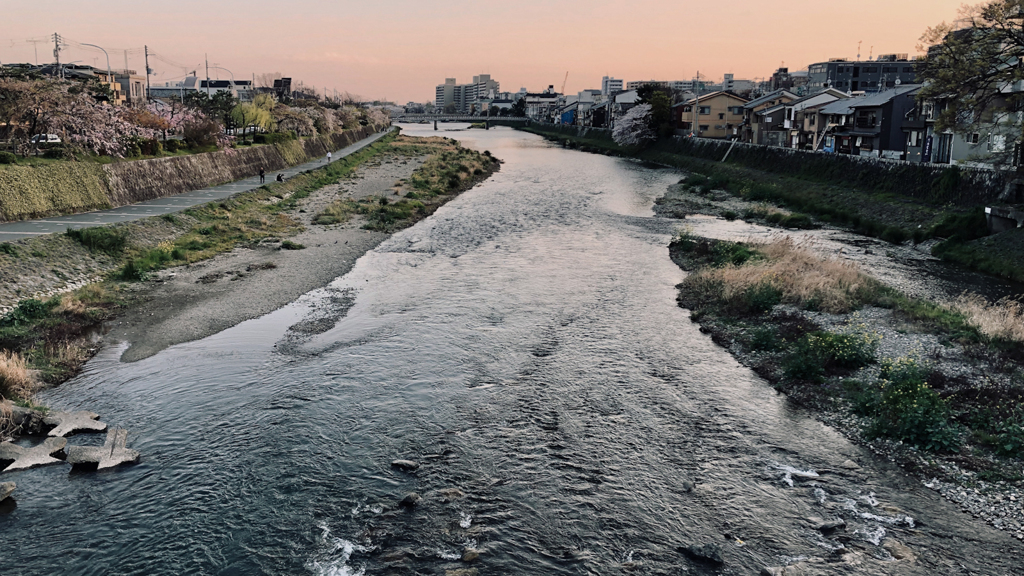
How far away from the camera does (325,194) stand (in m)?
45.8

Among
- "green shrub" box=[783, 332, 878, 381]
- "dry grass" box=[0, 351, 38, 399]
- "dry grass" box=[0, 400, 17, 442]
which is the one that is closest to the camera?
"dry grass" box=[0, 400, 17, 442]

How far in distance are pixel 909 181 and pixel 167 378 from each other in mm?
37819

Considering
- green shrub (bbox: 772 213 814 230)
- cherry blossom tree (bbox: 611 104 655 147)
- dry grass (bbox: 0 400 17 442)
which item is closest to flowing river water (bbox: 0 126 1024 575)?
dry grass (bbox: 0 400 17 442)

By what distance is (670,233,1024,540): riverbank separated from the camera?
1150 cm

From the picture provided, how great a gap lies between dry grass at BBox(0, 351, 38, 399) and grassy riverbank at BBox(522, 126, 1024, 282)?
30.0 metres

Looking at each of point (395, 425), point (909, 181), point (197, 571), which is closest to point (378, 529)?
point (197, 571)

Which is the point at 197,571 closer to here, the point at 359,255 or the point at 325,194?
the point at 359,255

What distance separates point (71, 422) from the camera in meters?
12.4

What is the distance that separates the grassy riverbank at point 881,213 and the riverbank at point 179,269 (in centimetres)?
2365

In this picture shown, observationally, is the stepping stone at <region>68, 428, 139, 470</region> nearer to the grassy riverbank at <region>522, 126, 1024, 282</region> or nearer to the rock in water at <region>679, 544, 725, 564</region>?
the rock in water at <region>679, 544, 725, 564</region>

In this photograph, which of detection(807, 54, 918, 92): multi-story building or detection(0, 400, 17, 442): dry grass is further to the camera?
detection(807, 54, 918, 92): multi-story building

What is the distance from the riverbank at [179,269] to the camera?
54.4ft

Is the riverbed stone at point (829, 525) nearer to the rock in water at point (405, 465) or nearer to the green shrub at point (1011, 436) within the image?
the green shrub at point (1011, 436)

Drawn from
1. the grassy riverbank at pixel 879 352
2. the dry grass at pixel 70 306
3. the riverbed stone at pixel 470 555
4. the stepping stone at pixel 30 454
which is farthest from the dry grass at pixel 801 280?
the dry grass at pixel 70 306
